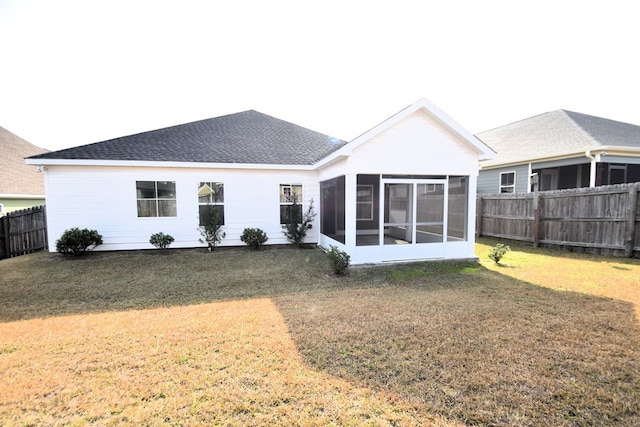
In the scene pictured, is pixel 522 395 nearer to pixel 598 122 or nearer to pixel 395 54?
pixel 395 54

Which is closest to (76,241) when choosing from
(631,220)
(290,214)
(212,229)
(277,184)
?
(212,229)

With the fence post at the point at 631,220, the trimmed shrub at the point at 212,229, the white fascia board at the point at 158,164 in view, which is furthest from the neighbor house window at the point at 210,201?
the fence post at the point at 631,220

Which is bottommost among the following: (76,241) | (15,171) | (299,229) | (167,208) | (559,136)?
(76,241)

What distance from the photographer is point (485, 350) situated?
3.42m

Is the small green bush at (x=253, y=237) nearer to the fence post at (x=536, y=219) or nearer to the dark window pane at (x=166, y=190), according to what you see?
the dark window pane at (x=166, y=190)

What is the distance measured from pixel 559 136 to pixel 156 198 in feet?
58.7

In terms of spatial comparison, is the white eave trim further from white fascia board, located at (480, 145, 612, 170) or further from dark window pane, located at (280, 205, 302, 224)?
white fascia board, located at (480, 145, 612, 170)

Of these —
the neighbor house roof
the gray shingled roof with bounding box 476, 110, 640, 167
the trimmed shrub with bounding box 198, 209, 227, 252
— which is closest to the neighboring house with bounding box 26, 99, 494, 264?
the trimmed shrub with bounding box 198, 209, 227, 252

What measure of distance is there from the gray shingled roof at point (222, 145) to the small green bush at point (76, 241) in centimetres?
232

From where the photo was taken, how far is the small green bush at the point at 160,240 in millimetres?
9609

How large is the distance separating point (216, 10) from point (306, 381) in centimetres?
1002

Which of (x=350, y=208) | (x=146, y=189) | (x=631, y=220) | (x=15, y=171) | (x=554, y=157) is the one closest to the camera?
(x=350, y=208)

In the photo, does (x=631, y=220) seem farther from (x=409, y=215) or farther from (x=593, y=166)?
(x=409, y=215)

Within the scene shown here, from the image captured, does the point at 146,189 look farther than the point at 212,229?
No
